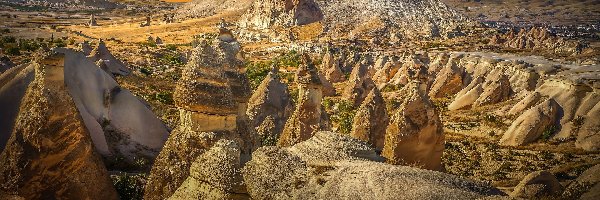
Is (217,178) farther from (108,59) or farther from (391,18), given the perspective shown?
(391,18)

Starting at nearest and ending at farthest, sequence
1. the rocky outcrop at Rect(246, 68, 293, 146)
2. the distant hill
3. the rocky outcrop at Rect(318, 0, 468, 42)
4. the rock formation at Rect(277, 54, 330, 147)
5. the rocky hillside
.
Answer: the rock formation at Rect(277, 54, 330, 147), the rocky outcrop at Rect(246, 68, 293, 146), the rocky outcrop at Rect(318, 0, 468, 42), the rocky hillside, the distant hill

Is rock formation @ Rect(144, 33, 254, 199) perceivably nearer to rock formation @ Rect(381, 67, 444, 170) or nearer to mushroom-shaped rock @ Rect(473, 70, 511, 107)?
rock formation @ Rect(381, 67, 444, 170)

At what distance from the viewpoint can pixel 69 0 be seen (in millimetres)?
134500

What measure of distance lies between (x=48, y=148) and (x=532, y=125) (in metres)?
20.1

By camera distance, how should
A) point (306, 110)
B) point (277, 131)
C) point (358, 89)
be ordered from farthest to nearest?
point (358, 89) → point (277, 131) → point (306, 110)

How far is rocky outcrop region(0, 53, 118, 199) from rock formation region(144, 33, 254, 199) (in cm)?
117

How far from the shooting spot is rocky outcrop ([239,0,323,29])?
70000 mm

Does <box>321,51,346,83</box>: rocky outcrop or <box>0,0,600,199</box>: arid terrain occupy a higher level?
<box>0,0,600,199</box>: arid terrain

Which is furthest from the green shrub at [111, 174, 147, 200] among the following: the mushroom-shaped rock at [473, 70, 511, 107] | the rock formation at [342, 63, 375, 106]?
the mushroom-shaped rock at [473, 70, 511, 107]

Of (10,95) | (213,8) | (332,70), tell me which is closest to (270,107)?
(10,95)

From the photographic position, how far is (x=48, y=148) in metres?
7.80

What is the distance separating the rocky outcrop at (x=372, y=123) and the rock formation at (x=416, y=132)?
2181mm

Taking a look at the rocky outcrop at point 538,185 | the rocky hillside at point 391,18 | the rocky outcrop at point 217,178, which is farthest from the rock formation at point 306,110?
the rocky hillside at point 391,18

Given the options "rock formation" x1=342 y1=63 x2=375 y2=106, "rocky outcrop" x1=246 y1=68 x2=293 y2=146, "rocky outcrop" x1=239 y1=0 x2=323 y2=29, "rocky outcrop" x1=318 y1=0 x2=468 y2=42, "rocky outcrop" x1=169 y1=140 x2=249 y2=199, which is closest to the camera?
"rocky outcrop" x1=169 y1=140 x2=249 y2=199
